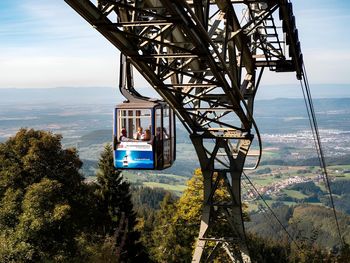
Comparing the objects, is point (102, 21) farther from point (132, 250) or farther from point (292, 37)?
point (132, 250)

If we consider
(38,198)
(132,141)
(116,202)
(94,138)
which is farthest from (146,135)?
(94,138)

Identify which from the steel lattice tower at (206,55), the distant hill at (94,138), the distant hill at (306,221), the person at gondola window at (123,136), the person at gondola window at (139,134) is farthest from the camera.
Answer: the distant hill at (94,138)

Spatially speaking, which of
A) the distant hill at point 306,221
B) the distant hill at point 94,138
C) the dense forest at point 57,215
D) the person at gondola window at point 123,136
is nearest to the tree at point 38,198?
the dense forest at point 57,215

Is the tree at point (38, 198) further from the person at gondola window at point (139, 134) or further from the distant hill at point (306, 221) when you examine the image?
the distant hill at point (306, 221)

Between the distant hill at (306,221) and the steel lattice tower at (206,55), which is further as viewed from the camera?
the distant hill at (306,221)

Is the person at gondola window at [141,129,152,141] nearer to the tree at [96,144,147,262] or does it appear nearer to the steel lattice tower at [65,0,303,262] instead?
the steel lattice tower at [65,0,303,262]

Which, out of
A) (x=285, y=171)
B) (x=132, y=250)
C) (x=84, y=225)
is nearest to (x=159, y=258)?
(x=132, y=250)

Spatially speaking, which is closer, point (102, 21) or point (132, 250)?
point (102, 21)

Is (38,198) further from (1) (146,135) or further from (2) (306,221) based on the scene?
(2) (306,221)
